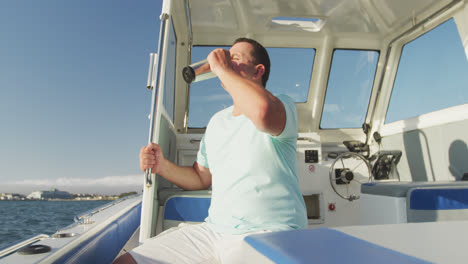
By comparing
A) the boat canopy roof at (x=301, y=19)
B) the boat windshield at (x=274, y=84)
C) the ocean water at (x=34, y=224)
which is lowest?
the ocean water at (x=34, y=224)

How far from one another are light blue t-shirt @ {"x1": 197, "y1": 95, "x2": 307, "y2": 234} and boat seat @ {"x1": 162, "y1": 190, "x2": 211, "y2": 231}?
53cm

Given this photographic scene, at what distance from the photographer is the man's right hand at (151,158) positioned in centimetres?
162

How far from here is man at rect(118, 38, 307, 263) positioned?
3.60 ft

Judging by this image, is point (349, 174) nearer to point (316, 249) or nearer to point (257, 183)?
point (257, 183)

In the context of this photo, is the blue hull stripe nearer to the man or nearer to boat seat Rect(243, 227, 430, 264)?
the man

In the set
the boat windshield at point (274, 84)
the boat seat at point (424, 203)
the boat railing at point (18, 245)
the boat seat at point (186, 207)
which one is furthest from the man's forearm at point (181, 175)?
the boat windshield at point (274, 84)

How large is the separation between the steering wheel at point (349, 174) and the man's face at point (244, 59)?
2.41m

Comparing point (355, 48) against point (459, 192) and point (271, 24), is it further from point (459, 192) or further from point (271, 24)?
point (459, 192)

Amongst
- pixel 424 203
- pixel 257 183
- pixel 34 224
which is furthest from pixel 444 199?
pixel 34 224

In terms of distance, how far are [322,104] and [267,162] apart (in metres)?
3.09

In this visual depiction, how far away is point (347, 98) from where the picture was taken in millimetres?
4227

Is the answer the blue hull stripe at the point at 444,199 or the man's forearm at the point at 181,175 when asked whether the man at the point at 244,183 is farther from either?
the blue hull stripe at the point at 444,199

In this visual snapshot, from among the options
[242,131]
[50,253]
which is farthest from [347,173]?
[50,253]

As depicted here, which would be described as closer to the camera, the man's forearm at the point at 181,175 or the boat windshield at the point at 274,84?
the man's forearm at the point at 181,175
